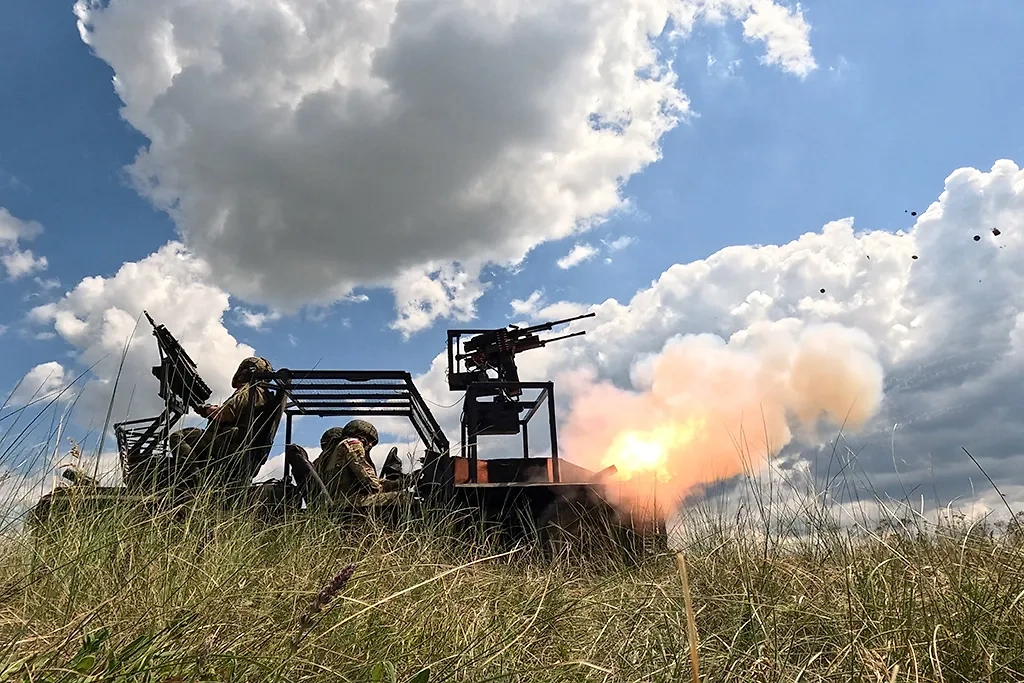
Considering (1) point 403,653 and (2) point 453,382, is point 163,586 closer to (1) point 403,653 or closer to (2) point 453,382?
(1) point 403,653

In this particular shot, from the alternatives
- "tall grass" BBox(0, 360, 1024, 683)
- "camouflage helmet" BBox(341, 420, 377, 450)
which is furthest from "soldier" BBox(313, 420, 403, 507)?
"tall grass" BBox(0, 360, 1024, 683)

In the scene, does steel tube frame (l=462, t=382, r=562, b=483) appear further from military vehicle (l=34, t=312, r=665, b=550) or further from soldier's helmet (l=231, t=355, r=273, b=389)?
soldier's helmet (l=231, t=355, r=273, b=389)

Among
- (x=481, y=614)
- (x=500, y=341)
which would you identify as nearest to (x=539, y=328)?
(x=500, y=341)

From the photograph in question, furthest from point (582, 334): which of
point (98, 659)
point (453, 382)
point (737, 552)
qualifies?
point (98, 659)

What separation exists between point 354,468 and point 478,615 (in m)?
4.54

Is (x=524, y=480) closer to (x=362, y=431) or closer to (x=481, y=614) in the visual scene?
(x=362, y=431)

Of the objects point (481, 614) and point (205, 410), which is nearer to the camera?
point (481, 614)

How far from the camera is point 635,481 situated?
7.42 metres

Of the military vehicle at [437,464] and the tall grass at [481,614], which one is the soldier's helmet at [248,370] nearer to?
the military vehicle at [437,464]

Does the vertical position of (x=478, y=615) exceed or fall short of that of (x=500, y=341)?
it falls short

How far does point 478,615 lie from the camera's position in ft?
10.9

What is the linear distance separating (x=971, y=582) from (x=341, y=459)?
5.87 metres

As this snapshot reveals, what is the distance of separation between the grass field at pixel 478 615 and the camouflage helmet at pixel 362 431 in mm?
3619

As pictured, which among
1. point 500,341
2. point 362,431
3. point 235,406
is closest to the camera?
point 235,406
